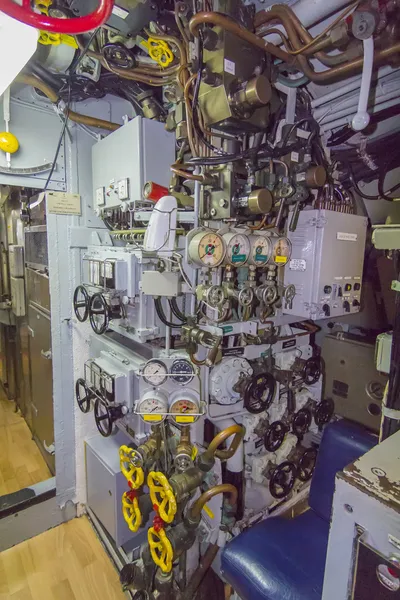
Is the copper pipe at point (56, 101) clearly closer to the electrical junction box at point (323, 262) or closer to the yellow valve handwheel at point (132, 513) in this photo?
the electrical junction box at point (323, 262)

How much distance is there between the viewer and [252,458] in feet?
6.27

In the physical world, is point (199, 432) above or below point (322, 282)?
below

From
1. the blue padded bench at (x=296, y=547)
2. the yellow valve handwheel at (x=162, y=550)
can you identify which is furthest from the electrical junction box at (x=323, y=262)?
the yellow valve handwheel at (x=162, y=550)

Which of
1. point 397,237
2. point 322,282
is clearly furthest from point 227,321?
point 397,237

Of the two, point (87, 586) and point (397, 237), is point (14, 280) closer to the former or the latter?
point (87, 586)

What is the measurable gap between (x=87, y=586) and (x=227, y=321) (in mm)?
1771

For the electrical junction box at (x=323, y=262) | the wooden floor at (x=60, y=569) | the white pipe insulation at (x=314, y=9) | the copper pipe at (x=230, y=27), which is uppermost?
the white pipe insulation at (x=314, y=9)

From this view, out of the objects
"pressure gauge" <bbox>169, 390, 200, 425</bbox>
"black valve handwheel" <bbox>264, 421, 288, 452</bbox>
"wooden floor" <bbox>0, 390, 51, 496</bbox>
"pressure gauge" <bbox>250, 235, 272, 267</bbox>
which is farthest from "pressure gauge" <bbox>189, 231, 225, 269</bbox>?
"wooden floor" <bbox>0, 390, 51, 496</bbox>

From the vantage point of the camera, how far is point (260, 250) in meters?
1.63

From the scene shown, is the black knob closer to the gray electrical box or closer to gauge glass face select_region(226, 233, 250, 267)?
gauge glass face select_region(226, 233, 250, 267)

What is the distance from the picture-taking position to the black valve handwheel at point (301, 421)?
2.11 m

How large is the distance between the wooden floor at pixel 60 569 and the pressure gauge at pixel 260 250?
204 cm

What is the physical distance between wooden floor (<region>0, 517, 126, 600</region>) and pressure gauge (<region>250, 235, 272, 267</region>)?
2043mm

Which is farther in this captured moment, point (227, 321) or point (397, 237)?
point (227, 321)
